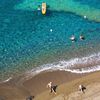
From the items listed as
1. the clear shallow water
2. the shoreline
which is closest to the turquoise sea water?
the shoreline

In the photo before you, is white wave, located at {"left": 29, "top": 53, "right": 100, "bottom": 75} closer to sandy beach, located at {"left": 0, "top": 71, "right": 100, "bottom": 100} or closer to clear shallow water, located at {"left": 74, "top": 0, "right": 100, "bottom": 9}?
sandy beach, located at {"left": 0, "top": 71, "right": 100, "bottom": 100}

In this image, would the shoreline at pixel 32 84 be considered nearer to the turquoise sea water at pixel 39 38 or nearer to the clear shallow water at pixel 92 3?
the turquoise sea water at pixel 39 38

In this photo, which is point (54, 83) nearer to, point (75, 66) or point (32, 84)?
point (32, 84)

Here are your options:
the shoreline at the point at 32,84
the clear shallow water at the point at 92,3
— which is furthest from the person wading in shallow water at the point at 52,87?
the clear shallow water at the point at 92,3

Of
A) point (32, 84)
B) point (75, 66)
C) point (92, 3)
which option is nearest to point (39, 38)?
A: point (75, 66)

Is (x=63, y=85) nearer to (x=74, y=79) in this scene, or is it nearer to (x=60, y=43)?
(x=74, y=79)

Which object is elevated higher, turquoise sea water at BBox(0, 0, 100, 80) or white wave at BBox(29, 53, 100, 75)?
turquoise sea water at BBox(0, 0, 100, 80)

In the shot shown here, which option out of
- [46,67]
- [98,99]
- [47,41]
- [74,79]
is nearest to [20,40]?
[47,41]
